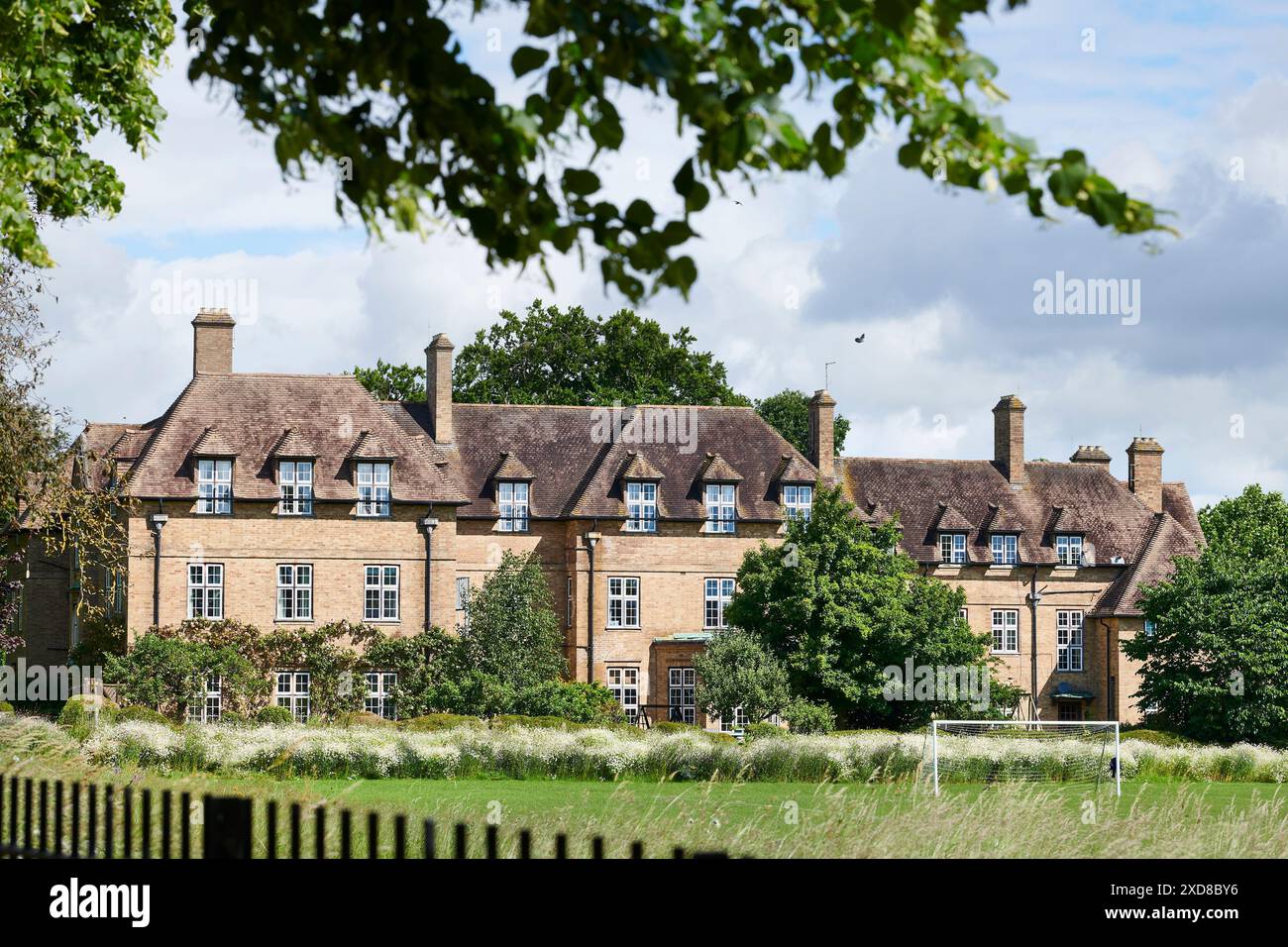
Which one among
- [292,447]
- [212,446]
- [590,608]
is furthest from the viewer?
[590,608]

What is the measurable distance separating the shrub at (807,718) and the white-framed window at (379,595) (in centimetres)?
1308

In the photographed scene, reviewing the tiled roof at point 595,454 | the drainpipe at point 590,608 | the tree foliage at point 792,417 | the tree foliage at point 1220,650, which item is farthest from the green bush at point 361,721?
the tree foliage at point 792,417

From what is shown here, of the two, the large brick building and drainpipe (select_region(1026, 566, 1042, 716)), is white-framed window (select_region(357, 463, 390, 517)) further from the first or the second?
drainpipe (select_region(1026, 566, 1042, 716))

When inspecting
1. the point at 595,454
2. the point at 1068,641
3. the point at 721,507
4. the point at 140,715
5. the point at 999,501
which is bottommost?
the point at 140,715

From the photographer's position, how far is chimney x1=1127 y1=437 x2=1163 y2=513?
60594mm

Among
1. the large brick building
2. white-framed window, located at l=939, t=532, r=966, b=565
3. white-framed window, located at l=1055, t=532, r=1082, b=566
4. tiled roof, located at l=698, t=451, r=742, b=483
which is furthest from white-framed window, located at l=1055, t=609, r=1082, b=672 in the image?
tiled roof, located at l=698, t=451, r=742, b=483

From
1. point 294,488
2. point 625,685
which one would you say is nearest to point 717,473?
point 625,685

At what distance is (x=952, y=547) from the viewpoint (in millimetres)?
56125

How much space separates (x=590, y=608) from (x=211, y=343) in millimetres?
13996

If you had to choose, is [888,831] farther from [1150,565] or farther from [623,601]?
[1150,565]

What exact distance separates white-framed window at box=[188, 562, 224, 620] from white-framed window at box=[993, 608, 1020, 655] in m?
26.0

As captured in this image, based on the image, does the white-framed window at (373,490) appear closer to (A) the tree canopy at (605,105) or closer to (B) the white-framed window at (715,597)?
(B) the white-framed window at (715,597)
